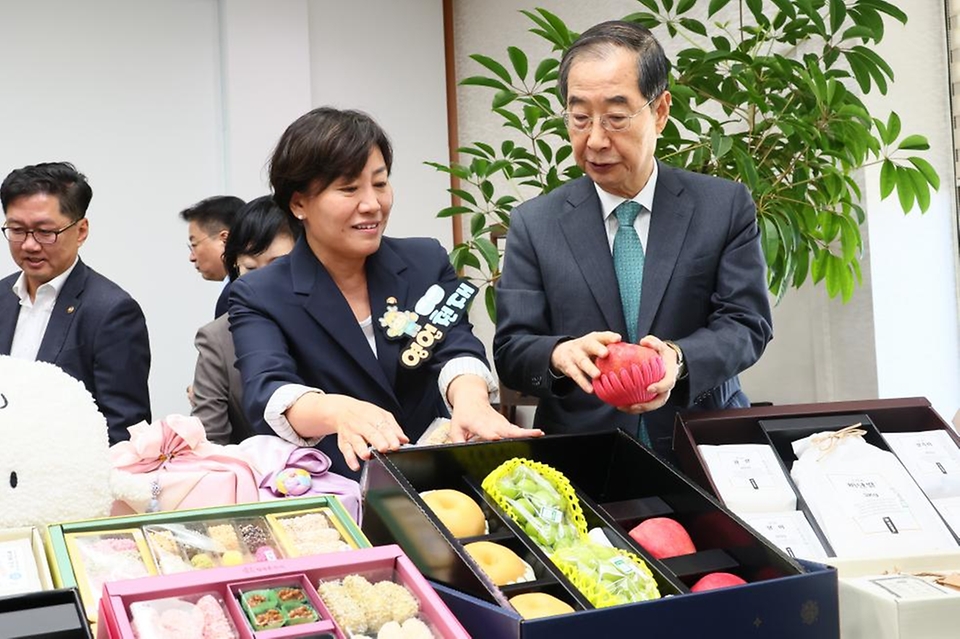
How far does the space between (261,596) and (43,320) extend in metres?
2.03

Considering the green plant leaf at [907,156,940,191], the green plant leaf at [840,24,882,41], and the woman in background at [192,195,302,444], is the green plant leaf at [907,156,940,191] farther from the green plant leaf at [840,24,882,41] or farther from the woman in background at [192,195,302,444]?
the woman in background at [192,195,302,444]

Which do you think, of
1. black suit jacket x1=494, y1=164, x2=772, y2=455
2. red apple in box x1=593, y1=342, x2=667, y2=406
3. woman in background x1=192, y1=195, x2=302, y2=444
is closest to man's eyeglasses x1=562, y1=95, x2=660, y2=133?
black suit jacket x1=494, y1=164, x2=772, y2=455

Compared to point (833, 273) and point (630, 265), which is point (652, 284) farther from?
point (833, 273)

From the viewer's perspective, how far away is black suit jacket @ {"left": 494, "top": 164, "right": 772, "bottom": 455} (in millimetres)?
1534

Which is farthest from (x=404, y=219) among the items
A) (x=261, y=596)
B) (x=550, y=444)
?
(x=261, y=596)

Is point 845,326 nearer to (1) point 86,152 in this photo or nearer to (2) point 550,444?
(2) point 550,444

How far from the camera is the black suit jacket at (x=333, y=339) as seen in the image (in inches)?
60.6

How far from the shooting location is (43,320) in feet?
8.62

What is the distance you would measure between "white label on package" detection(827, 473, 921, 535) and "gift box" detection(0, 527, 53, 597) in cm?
91

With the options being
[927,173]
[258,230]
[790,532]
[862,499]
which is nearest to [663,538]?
[790,532]

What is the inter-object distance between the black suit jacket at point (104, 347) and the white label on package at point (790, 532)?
162 centimetres

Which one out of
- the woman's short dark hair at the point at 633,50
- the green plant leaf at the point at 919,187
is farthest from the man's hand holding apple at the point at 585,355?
the green plant leaf at the point at 919,187

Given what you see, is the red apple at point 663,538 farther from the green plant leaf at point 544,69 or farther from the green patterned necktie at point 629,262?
the green plant leaf at point 544,69

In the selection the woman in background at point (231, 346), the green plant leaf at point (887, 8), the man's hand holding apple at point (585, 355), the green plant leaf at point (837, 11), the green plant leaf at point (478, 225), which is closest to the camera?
the man's hand holding apple at point (585, 355)
